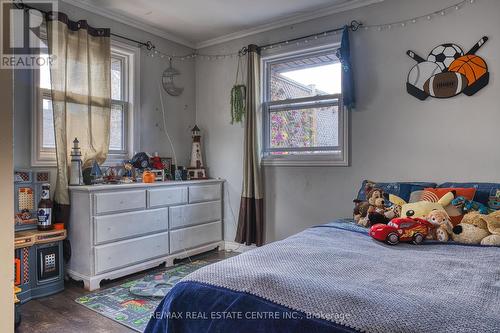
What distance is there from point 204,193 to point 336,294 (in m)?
2.79

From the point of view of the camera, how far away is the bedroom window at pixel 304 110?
3.36 meters

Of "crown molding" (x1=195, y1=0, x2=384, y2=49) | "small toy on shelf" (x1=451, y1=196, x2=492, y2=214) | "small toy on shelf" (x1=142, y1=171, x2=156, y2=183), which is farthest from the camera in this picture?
"small toy on shelf" (x1=142, y1=171, x2=156, y2=183)

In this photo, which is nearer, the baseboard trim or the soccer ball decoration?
the soccer ball decoration

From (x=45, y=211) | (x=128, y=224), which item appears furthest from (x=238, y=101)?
(x=45, y=211)

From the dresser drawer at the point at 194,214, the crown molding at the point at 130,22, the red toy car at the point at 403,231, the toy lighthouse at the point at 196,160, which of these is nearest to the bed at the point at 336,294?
the red toy car at the point at 403,231

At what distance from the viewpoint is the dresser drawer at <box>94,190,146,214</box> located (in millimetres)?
2789

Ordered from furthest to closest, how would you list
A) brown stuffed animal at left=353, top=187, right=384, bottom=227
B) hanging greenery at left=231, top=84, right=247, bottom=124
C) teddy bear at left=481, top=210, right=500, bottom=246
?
hanging greenery at left=231, top=84, right=247, bottom=124
brown stuffed animal at left=353, top=187, right=384, bottom=227
teddy bear at left=481, top=210, right=500, bottom=246

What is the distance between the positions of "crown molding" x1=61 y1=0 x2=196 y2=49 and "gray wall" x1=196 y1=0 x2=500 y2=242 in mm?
806

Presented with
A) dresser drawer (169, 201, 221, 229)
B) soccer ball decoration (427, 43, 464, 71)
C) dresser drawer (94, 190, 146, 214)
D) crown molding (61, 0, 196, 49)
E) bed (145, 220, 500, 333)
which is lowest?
dresser drawer (169, 201, 221, 229)

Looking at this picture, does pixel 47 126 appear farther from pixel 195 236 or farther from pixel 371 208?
pixel 371 208

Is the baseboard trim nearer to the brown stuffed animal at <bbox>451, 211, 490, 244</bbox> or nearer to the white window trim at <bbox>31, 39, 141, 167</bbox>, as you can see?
the white window trim at <bbox>31, 39, 141, 167</bbox>

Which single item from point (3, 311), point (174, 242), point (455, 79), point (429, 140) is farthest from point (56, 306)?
point (455, 79)

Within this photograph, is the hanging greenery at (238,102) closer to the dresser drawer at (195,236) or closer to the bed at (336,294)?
the dresser drawer at (195,236)

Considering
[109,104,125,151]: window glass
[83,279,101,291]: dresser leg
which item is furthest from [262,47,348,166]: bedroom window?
[83,279,101,291]: dresser leg
